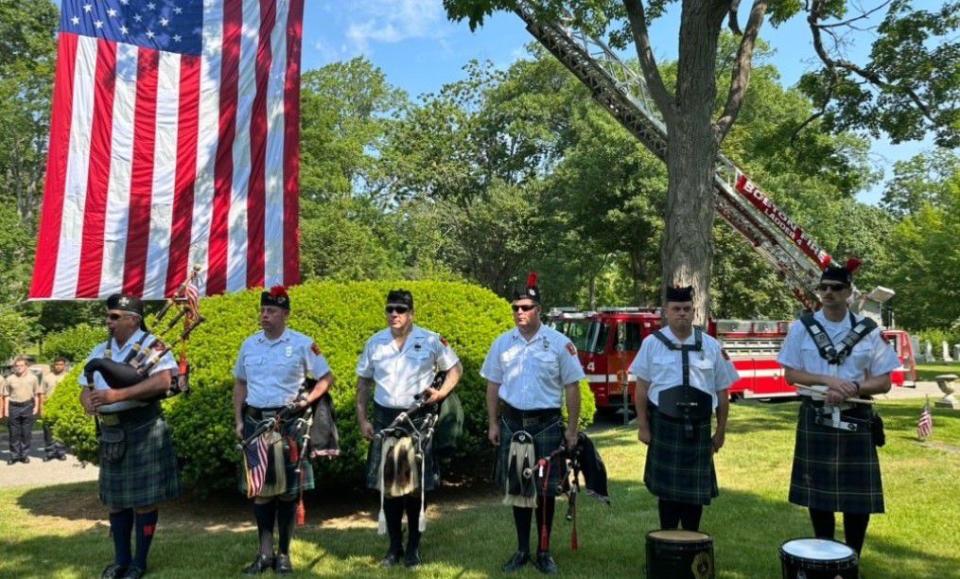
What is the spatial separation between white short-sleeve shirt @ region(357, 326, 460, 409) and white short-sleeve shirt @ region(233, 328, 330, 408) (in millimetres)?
366

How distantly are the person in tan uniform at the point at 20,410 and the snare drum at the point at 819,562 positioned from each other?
10413mm

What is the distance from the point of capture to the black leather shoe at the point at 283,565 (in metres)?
4.91

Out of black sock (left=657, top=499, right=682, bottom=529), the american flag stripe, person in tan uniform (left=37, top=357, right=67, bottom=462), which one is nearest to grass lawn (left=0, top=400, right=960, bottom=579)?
black sock (left=657, top=499, right=682, bottom=529)

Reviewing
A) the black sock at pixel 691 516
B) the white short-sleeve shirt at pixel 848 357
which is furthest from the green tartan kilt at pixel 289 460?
the white short-sleeve shirt at pixel 848 357

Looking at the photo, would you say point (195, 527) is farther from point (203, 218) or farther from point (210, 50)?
point (210, 50)

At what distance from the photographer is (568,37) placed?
10609 mm

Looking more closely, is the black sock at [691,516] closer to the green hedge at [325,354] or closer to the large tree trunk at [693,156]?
the green hedge at [325,354]

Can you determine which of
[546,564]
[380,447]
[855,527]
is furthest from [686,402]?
[380,447]

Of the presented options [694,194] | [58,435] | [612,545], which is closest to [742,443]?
[694,194]

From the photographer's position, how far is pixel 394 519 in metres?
5.11

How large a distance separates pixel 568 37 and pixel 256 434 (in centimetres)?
772

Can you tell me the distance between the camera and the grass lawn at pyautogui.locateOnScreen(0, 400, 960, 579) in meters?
5.03

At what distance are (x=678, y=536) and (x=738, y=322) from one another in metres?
13.7

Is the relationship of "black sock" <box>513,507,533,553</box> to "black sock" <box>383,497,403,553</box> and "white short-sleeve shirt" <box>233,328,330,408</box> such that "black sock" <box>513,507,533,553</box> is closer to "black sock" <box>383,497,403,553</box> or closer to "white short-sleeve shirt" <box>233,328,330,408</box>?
"black sock" <box>383,497,403,553</box>
